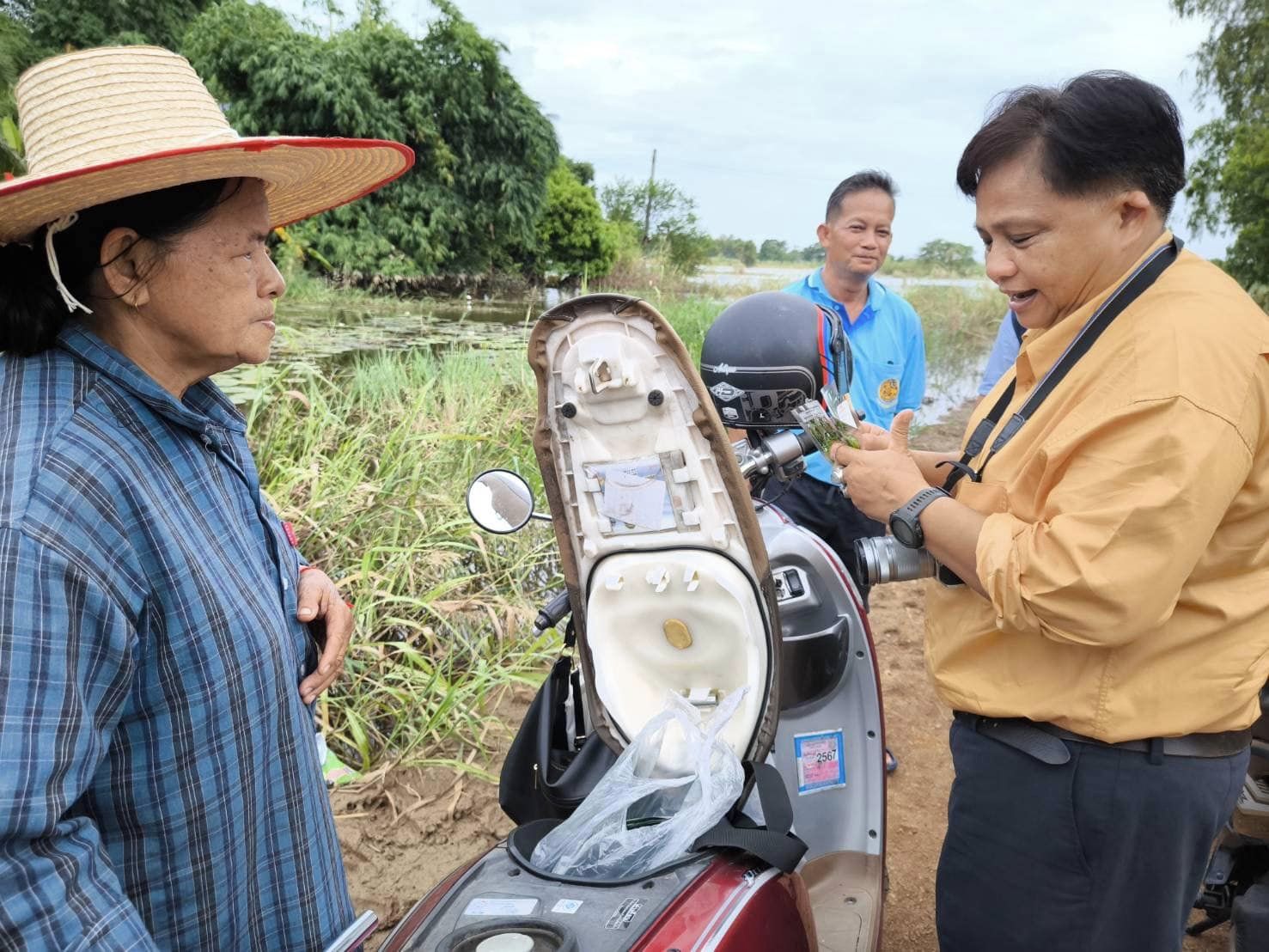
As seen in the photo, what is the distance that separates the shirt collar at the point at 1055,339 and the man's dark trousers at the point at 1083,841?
1.97 feet

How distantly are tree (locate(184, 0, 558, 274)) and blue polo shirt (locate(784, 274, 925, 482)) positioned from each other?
14637 mm

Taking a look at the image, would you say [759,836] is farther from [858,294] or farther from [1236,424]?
[858,294]

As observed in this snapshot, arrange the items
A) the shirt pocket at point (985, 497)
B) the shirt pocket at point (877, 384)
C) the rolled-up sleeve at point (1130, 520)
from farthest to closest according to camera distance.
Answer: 1. the shirt pocket at point (877, 384)
2. the shirt pocket at point (985, 497)
3. the rolled-up sleeve at point (1130, 520)

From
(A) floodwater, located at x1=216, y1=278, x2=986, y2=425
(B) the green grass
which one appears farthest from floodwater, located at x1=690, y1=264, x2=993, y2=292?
(B) the green grass

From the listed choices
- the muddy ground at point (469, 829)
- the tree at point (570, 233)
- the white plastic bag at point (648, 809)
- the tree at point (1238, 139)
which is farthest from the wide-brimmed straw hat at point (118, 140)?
the tree at point (570, 233)

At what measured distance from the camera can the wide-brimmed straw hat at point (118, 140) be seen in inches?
38.5

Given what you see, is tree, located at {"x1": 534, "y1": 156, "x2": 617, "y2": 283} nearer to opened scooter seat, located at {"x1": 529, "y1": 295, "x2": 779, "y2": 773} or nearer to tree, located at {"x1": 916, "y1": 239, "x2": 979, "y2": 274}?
tree, located at {"x1": 916, "y1": 239, "x2": 979, "y2": 274}

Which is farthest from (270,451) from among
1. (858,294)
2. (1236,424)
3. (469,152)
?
(469,152)

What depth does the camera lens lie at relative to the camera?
151cm

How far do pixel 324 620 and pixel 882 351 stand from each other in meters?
2.28

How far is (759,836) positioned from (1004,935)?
0.50 metres

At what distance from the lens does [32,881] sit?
808 millimetres

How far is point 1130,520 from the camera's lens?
1133 mm

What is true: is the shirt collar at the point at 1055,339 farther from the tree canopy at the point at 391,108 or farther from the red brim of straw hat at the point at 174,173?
the tree canopy at the point at 391,108
